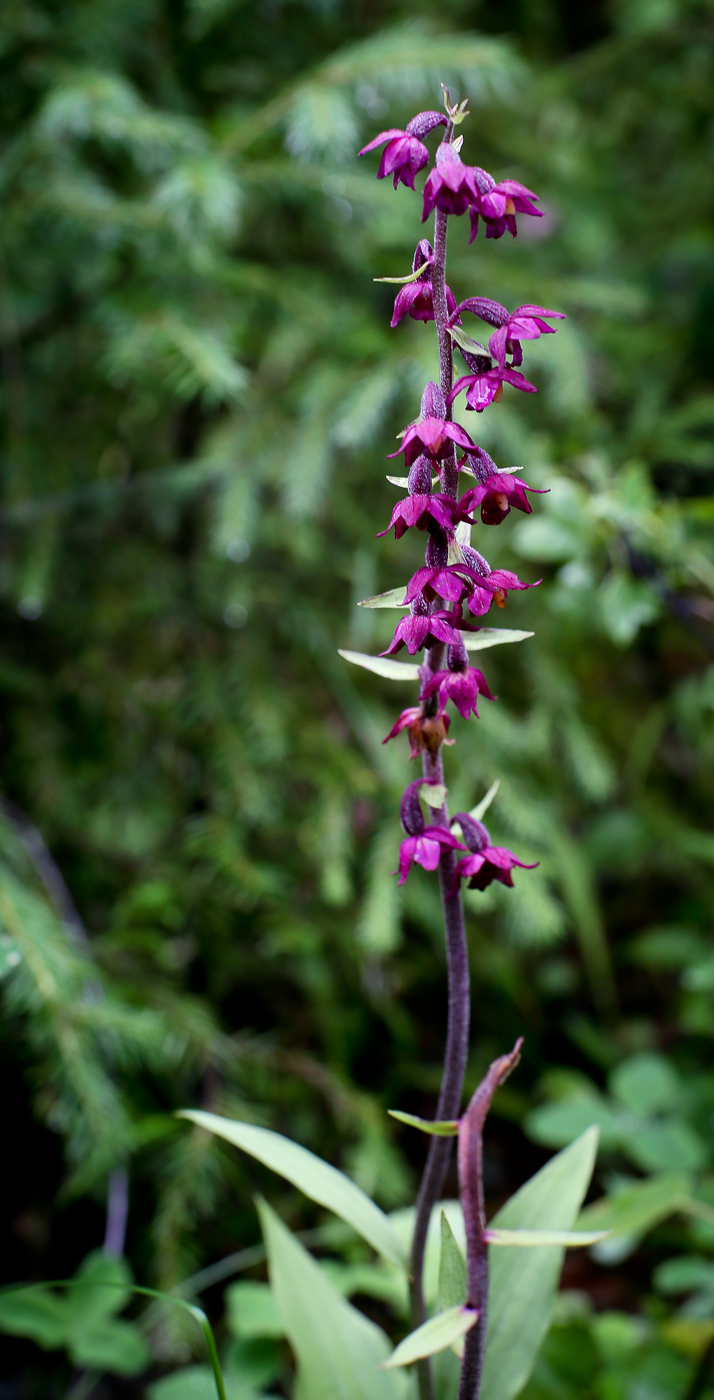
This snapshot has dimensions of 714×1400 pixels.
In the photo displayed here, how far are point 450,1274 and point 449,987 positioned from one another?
0.69ft

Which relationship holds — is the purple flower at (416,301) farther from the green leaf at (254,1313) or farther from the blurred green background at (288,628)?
the green leaf at (254,1313)

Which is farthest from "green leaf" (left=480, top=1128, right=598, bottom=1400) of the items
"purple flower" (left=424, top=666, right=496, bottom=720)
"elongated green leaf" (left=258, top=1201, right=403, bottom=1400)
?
"purple flower" (left=424, top=666, right=496, bottom=720)

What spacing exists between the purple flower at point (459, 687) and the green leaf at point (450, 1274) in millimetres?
380

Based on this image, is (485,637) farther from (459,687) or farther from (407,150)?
(407,150)

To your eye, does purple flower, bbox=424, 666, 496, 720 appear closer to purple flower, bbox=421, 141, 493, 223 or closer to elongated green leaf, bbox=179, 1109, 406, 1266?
purple flower, bbox=421, 141, 493, 223

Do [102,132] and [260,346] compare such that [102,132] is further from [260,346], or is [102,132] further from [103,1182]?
[103,1182]

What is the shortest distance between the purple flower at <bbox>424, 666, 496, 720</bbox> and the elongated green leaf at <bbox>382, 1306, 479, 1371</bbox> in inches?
17.0

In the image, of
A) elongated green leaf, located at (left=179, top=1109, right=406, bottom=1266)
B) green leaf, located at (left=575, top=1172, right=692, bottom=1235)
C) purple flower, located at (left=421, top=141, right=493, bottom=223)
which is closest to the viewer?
purple flower, located at (left=421, top=141, right=493, bottom=223)

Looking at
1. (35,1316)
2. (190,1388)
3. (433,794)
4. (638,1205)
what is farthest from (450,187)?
(35,1316)

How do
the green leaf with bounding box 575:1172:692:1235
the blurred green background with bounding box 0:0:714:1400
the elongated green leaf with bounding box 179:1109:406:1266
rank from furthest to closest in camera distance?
the blurred green background with bounding box 0:0:714:1400 → the green leaf with bounding box 575:1172:692:1235 → the elongated green leaf with bounding box 179:1109:406:1266

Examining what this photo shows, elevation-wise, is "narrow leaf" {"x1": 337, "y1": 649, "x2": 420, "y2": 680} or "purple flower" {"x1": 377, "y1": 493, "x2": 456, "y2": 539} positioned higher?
"purple flower" {"x1": 377, "y1": 493, "x2": 456, "y2": 539}

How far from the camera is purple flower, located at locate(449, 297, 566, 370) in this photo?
58cm

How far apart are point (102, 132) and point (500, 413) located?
0.78m

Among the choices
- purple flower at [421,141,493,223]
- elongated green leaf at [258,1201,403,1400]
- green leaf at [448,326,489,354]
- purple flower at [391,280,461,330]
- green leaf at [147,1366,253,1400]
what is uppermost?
purple flower at [421,141,493,223]
